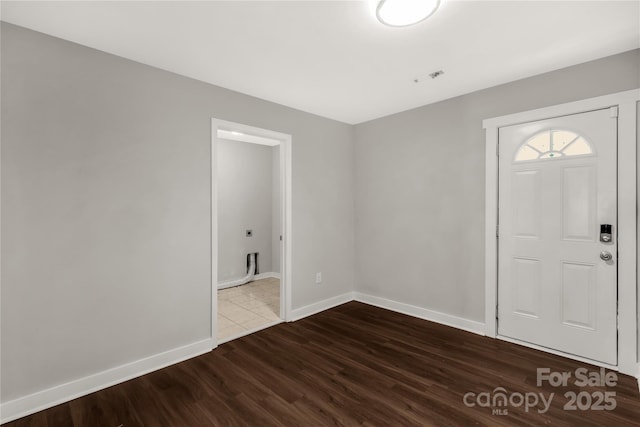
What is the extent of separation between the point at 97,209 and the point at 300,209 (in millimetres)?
2063

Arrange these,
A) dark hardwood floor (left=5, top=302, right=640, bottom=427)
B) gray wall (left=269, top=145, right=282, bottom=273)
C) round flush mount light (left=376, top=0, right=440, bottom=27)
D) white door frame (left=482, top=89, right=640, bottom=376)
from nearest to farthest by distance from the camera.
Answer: round flush mount light (left=376, top=0, right=440, bottom=27)
dark hardwood floor (left=5, top=302, right=640, bottom=427)
white door frame (left=482, top=89, right=640, bottom=376)
gray wall (left=269, top=145, right=282, bottom=273)

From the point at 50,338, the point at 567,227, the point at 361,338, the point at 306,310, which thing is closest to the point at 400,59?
the point at 567,227

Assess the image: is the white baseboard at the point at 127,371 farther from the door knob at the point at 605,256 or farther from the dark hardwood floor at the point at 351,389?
the door knob at the point at 605,256

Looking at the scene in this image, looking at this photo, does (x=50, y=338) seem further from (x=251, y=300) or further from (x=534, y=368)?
(x=534, y=368)

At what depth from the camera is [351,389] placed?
2.21 metres

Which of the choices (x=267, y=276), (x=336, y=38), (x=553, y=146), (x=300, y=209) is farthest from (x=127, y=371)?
(x=553, y=146)

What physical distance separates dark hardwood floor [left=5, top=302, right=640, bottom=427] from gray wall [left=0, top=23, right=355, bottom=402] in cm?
37

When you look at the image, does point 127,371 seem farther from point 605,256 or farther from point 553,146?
point 553,146

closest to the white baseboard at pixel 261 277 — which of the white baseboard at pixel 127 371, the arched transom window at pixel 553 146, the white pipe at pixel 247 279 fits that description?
the white pipe at pixel 247 279

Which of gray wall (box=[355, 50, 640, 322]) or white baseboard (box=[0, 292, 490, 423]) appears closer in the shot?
white baseboard (box=[0, 292, 490, 423])

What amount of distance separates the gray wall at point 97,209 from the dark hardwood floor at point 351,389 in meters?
0.37

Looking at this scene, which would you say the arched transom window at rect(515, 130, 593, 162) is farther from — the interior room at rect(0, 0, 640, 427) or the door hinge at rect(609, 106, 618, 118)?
the door hinge at rect(609, 106, 618, 118)

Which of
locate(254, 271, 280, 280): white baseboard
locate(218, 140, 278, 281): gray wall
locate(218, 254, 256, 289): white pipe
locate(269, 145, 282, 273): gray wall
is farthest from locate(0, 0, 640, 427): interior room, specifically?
locate(269, 145, 282, 273): gray wall

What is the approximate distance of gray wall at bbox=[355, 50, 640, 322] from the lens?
2.70 metres
